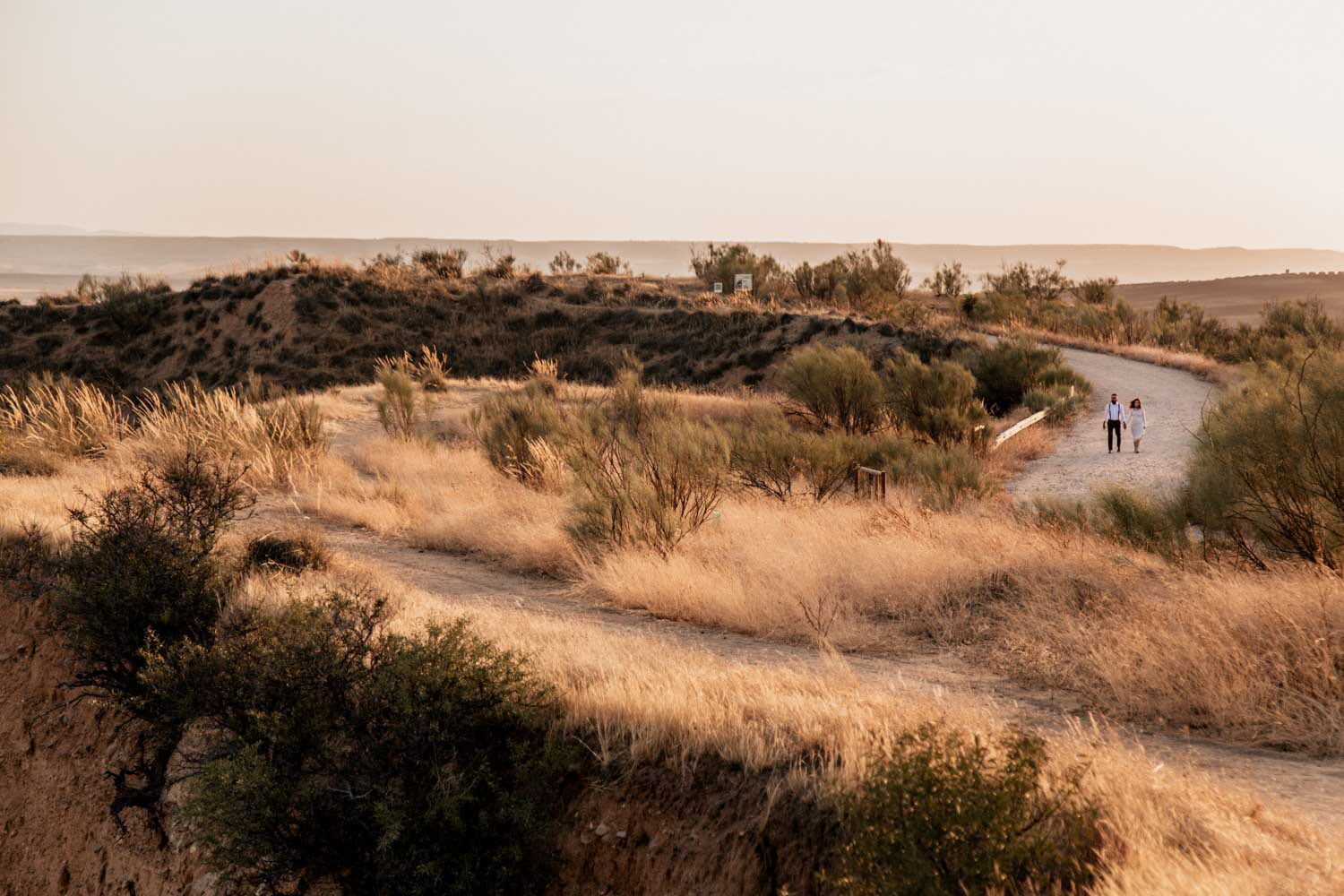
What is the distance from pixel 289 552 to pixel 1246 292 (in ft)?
296

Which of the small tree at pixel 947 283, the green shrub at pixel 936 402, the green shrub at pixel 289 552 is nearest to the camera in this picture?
the green shrub at pixel 289 552

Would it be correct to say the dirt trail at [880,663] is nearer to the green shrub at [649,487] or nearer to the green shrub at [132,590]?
the green shrub at [649,487]

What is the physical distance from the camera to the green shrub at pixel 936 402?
68.4 ft

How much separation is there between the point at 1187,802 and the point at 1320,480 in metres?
5.04

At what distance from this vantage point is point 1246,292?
83.0 metres

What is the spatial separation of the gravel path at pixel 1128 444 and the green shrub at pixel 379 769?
9.05m

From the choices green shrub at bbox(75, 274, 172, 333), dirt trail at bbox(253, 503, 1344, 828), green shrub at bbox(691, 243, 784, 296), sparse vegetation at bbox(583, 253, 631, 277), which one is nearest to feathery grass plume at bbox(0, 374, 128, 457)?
dirt trail at bbox(253, 503, 1344, 828)

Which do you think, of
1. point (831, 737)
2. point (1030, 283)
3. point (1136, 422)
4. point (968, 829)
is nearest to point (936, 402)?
point (1136, 422)

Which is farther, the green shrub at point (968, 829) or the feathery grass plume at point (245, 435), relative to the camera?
the feathery grass plume at point (245, 435)

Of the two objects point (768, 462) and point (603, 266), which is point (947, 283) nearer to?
point (603, 266)

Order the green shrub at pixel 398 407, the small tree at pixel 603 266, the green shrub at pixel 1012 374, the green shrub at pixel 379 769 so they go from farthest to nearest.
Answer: the small tree at pixel 603 266
the green shrub at pixel 1012 374
the green shrub at pixel 398 407
the green shrub at pixel 379 769

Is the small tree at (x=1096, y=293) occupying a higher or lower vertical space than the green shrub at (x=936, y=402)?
higher

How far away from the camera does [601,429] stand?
52.2ft

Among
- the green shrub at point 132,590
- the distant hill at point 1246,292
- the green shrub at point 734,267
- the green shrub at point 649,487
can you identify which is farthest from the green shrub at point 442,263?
the distant hill at point 1246,292
